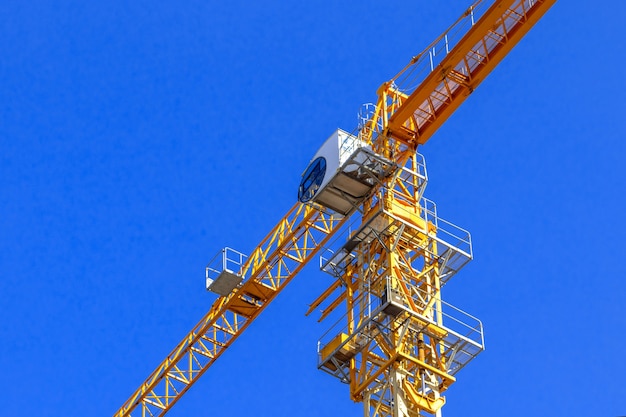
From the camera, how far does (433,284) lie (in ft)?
167

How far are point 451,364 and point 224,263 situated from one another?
15299 millimetres

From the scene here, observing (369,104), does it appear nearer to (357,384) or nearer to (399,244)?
(399,244)

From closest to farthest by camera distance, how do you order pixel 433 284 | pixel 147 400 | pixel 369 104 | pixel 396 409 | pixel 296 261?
pixel 396 409 < pixel 433 284 < pixel 369 104 < pixel 296 261 < pixel 147 400

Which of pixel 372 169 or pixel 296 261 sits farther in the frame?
pixel 296 261

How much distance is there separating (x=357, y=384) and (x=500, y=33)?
42.7 ft

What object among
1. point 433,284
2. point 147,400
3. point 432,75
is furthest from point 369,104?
point 147,400


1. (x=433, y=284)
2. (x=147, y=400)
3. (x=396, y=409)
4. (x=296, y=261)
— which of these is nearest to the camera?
(x=396, y=409)

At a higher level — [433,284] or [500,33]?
[500,33]

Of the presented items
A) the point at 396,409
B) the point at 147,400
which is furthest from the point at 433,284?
the point at 147,400

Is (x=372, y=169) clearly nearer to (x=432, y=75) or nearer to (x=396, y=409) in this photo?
(x=432, y=75)

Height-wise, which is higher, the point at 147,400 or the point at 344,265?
the point at 147,400

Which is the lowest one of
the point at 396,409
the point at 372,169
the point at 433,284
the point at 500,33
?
the point at 396,409

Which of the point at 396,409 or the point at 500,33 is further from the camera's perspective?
the point at 500,33

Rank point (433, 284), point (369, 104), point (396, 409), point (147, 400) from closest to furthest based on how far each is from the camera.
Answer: point (396, 409)
point (433, 284)
point (369, 104)
point (147, 400)
